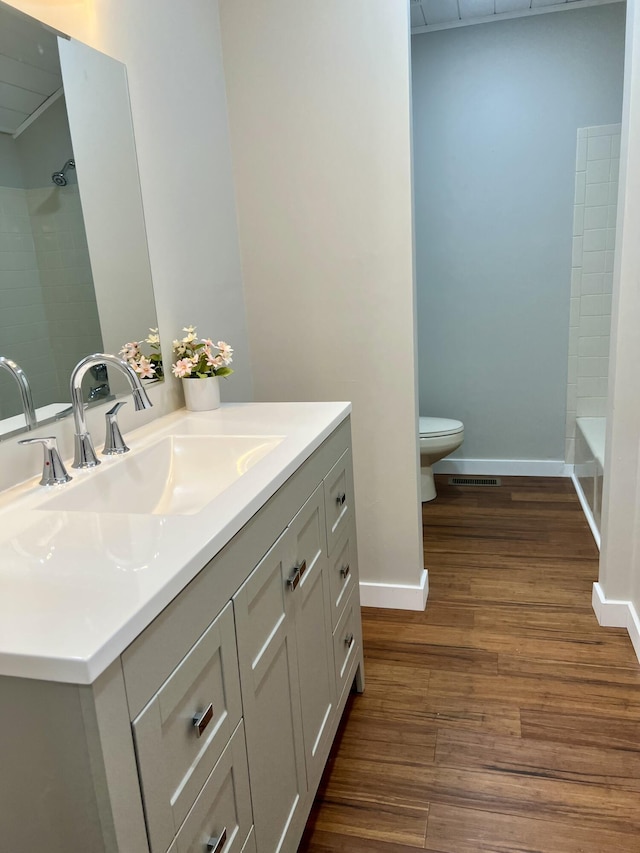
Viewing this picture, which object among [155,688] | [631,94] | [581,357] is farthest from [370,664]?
[581,357]

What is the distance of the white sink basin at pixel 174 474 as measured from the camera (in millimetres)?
1375

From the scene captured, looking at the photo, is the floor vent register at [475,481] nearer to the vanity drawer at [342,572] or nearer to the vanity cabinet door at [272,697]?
the vanity drawer at [342,572]

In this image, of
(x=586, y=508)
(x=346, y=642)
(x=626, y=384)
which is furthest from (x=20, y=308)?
(x=586, y=508)

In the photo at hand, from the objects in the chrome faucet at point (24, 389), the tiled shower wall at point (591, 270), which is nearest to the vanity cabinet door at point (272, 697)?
the chrome faucet at point (24, 389)

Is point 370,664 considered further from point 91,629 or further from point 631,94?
point 631,94

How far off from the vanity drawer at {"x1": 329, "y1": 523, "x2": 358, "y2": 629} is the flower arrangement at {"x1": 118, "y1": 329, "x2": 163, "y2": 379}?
72 cm

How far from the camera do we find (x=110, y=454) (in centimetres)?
148

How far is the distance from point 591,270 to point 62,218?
296 cm

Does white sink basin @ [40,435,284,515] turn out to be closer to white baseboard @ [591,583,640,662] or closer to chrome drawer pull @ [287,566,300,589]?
chrome drawer pull @ [287,566,300,589]

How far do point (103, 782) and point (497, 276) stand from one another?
3.43 metres

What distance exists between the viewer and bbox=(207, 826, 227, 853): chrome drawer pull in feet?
3.26

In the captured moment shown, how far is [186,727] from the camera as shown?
922 mm

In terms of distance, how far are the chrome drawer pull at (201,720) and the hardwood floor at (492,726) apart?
32.3 inches

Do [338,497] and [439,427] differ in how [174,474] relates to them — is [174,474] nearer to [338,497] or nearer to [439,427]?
[338,497]
